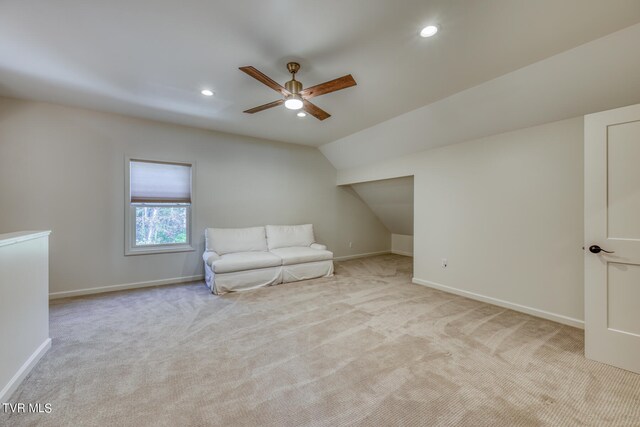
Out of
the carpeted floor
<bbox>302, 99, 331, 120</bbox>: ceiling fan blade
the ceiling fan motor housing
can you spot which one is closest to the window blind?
the carpeted floor

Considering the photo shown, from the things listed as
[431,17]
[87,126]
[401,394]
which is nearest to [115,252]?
[87,126]

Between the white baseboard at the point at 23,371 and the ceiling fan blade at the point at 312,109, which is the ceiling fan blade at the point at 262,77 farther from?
the white baseboard at the point at 23,371

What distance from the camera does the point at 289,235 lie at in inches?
199

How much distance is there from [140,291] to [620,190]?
552cm

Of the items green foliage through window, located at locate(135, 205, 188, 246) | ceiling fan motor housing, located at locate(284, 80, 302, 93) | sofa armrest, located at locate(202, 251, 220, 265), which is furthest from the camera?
green foliage through window, located at locate(135, 205, 188, 246)

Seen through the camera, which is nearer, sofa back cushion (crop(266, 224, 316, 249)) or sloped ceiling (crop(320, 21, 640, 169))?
sloped ceiling (crop(320, 21, 640, 169))

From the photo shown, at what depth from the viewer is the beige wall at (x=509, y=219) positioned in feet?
8.89

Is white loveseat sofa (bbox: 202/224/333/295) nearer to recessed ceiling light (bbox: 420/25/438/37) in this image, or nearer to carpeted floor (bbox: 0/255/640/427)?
carpeted floor (bbox: 0/255/640/427)

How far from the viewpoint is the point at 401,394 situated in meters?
1.70

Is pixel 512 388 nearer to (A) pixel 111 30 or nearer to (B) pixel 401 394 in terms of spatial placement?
(B) pixel 401 394

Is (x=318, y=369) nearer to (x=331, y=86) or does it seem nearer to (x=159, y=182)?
(x=331, y=86)

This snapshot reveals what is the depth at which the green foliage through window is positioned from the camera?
4090 mm

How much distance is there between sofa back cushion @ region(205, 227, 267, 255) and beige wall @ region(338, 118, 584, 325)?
A: 9.15 ft

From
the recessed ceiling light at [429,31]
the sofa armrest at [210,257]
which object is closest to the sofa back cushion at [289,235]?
the sofa armrest at [210,257]
